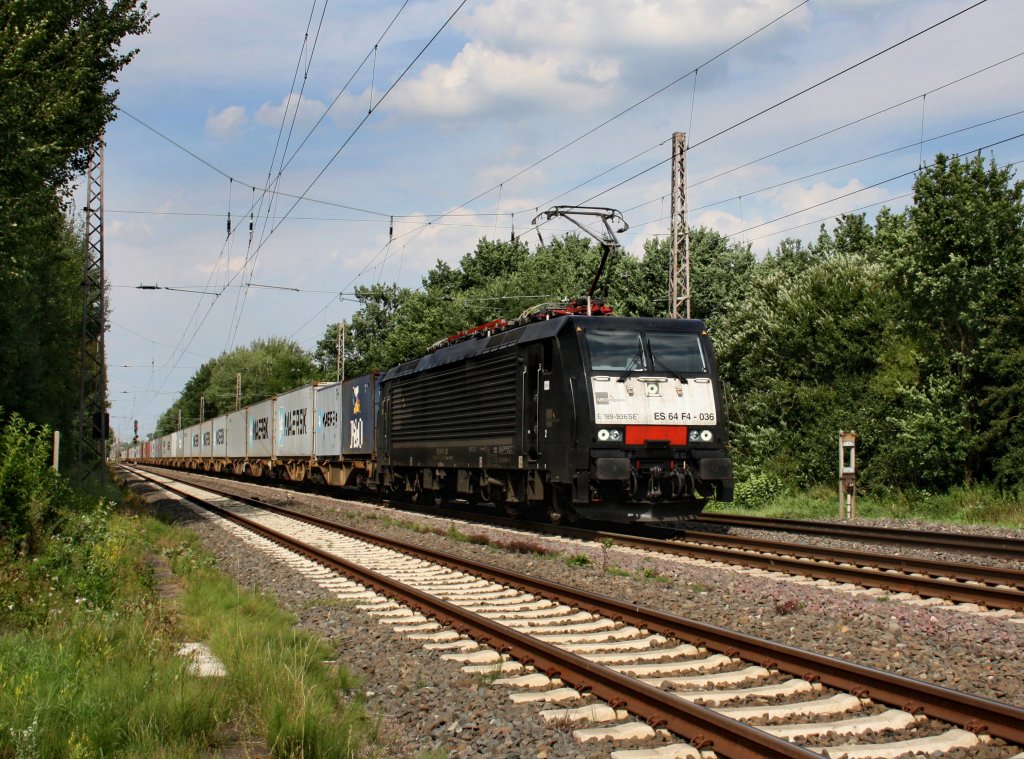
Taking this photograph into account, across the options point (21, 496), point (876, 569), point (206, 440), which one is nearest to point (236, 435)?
point (206, 440)

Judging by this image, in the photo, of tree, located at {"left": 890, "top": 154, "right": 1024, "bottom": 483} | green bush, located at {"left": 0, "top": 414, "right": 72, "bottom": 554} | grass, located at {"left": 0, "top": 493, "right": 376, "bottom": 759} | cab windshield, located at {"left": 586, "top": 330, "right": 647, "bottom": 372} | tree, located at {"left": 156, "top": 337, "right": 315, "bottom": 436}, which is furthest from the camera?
tree, located at {"left": 156, "top": 337, "right": 315, "bottom": 436}

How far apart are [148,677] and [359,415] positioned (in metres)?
22.1

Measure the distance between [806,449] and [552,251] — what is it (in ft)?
147

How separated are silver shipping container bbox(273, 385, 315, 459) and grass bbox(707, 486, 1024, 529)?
16.5 m

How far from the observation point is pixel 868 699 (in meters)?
5.81

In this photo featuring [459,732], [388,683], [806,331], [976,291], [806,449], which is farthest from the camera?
[806,331]

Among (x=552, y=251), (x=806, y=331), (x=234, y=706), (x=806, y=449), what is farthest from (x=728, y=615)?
(x=552, y=251)

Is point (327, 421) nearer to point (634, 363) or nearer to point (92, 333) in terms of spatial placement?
point (92, 333)

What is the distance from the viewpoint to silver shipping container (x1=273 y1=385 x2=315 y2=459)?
34.5 metres

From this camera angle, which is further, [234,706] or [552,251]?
[552,251]

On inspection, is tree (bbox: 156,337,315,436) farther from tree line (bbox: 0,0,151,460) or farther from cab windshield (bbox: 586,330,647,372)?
cab windshield (bbox: 586,330,647,372)

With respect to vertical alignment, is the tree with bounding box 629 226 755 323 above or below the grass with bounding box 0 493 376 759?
above

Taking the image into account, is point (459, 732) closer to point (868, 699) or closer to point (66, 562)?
point (868, 699)

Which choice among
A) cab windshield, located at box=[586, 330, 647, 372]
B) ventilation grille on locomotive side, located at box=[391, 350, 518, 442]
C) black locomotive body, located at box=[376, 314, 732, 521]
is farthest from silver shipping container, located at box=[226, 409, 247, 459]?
cab windshield, located at box=[586, 330, 647, 372]
